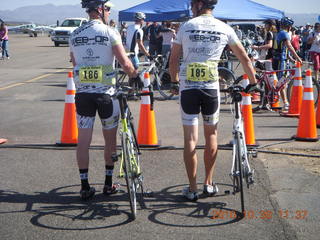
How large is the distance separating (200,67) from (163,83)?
9337 mm

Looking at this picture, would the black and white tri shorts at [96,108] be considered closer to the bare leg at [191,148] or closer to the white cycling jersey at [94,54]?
the white cycling jersey at [94,54]

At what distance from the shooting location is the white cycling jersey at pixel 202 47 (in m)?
5.30

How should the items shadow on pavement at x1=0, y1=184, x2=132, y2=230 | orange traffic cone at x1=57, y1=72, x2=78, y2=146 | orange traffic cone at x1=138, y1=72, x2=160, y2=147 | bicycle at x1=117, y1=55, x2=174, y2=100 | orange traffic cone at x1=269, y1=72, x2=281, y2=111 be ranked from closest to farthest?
shadow on pavement at x1=0, y1=184, x2=132, y2=230 < orange traffic cone at x1=138, y1=72, x2=160, y2=147 < orange traffic cone at x1=57, y1=72, x2=78, y2=146 < orange traffic cone at x1=269, y1=72, x2=281, y2=111 < bicycle at x1=117, y1=55, x2=174, y2=100

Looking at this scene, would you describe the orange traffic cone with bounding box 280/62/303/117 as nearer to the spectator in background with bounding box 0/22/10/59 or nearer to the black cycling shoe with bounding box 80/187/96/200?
the black cycling shoe with bounding box 80/187/96/200

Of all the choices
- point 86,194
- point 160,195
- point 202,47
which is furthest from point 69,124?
point 202,47

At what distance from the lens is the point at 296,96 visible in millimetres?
10438

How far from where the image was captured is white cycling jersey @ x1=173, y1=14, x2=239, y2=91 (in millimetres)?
5301

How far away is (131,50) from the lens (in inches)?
594

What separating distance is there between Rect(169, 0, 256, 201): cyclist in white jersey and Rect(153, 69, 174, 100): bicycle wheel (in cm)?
833

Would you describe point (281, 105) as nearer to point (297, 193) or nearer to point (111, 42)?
point (297, 193)

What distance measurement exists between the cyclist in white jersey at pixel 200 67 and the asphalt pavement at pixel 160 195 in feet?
1.79

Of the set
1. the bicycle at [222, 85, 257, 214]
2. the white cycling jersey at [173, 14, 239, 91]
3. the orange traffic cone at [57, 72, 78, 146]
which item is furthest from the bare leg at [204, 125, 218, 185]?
the orange traffic cone at [57, 72, 78, 146]

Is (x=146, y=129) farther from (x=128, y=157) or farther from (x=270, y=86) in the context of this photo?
(x=270, y=86)

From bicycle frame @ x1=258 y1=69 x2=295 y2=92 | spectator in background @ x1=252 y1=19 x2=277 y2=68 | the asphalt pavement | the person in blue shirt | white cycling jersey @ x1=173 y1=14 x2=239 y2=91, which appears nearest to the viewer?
the asphalt pavement
